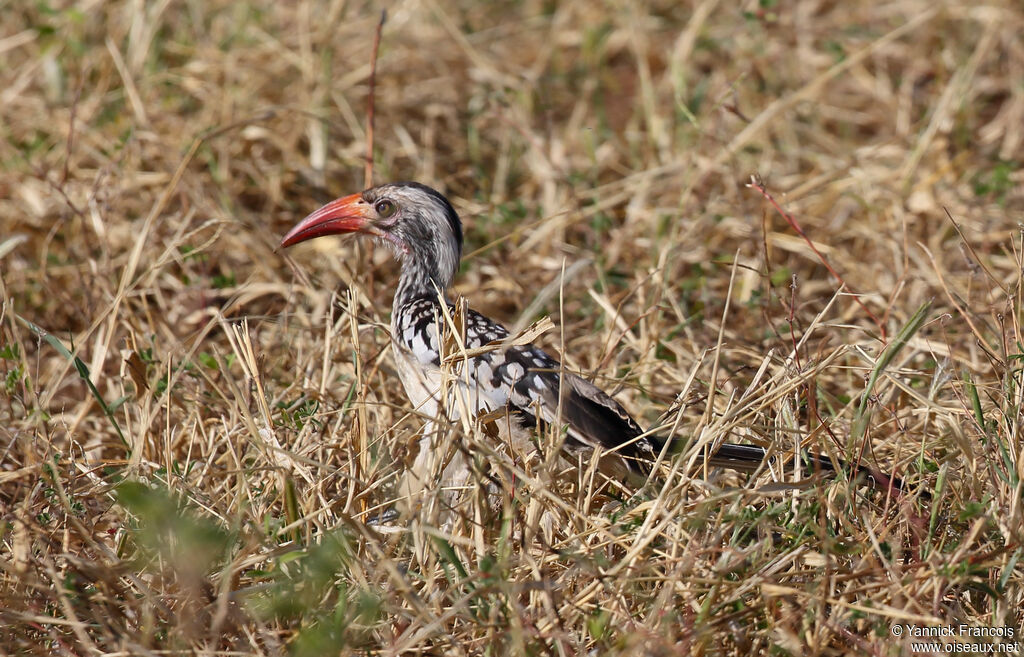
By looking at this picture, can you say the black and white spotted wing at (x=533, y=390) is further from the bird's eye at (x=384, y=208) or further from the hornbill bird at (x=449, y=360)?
the bird's eye at (x=384, y=208)

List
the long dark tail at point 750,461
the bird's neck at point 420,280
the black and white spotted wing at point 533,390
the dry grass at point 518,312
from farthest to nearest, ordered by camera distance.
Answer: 1. the bird's neck at point 420,280
2. the black and white spotted wing at point 533,390
3. the long dark tail at point 750,461
4. the dry grass at point 518,312

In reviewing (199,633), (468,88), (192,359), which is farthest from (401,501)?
(468,88)

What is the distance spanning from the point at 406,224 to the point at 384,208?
0.32 feet

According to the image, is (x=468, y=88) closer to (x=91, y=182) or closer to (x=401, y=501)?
(x=91, y=182)

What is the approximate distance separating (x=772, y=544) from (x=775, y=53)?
3790 mm

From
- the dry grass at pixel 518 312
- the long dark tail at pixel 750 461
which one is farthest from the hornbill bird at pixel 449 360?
the dry grass at pixel 518 312

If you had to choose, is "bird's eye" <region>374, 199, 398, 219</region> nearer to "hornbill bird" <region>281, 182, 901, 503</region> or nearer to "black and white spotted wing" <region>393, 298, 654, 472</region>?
"hornbill bird" <region>281, 182, 901, 503</region>

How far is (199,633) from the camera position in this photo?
7.41 feet

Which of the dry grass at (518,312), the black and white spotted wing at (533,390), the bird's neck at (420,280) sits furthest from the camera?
the bird's neck at (420,280)

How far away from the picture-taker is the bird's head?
3594mm

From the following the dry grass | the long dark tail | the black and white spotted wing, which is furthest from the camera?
the black and white spotted wing

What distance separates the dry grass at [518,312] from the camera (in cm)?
240

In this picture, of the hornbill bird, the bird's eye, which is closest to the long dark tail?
the hornbill bird

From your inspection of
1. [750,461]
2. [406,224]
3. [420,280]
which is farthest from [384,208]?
[750,461]
